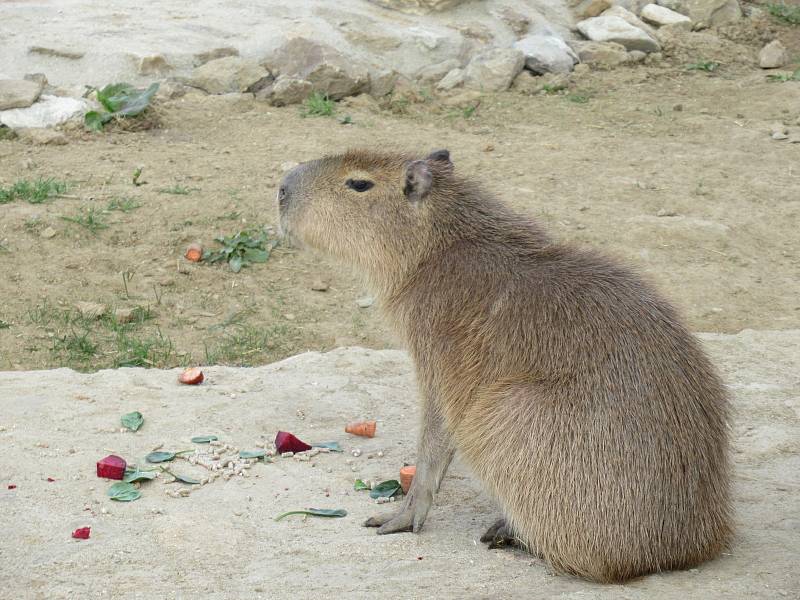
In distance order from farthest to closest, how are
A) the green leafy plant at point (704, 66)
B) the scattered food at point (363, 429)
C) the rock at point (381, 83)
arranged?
the green leafy plant at point (704, 66) → the rock at point (381, 83) → the scattered food at point (363, 429)

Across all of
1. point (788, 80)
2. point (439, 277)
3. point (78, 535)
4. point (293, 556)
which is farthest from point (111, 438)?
point (788, 80)

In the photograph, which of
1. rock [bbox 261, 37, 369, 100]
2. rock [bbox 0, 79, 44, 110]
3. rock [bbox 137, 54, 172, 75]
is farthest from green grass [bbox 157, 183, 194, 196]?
rock [bbox 261, 37, 369, 100]

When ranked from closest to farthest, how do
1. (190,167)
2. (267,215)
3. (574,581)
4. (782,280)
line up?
(574,581)
(782,280)
(267,215)
(190,167)

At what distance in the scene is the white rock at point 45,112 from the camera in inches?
299

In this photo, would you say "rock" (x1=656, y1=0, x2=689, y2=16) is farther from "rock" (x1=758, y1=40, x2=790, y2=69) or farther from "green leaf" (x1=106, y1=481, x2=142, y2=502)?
"green leaf" (x1=106, y1=481, x2=142, y2=502)

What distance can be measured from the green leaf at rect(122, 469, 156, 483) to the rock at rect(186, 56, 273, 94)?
5.33m

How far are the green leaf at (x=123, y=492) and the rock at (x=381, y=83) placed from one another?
18.7 ft

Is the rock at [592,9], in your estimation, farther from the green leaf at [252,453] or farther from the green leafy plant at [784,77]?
the green leaf at [252,453]

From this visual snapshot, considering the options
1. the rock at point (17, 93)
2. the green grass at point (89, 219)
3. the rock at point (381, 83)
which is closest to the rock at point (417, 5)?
the rock at point (381, 83)

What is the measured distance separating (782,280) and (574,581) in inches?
147

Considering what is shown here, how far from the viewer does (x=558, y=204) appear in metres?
7.07

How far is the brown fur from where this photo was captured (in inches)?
121

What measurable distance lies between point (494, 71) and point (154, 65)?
2876 millimetres

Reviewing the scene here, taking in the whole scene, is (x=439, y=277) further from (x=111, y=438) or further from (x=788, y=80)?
(x=788, y=80)
